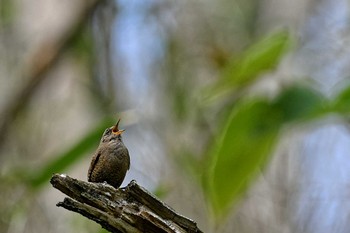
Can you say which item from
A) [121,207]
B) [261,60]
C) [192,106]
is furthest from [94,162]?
[192,106]

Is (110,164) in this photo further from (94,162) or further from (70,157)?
(70,157)

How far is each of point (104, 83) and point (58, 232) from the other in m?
0.70

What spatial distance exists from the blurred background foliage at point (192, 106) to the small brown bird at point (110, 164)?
0.61 ft

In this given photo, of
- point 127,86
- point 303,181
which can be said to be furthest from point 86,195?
point 127,86

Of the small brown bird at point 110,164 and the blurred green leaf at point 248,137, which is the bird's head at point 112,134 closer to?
the small brown bird at point 110,164

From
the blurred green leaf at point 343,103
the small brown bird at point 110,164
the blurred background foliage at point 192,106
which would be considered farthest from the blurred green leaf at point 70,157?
the blurred green leaf at point 343,103

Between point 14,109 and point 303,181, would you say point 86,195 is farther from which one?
point 303,181

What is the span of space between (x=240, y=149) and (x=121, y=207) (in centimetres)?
40

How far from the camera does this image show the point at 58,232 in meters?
3.48

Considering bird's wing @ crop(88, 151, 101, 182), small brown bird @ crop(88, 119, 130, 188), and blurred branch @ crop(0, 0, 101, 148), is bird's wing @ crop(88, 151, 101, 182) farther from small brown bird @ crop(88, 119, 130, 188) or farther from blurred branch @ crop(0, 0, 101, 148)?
blurred branch @ crop(0, 0, 101, 148)

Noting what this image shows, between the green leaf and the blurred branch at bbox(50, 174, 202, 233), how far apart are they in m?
0.31

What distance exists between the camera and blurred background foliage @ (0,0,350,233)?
138 centimetres

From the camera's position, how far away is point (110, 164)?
1188 mm

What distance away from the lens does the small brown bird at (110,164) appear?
1.17m
